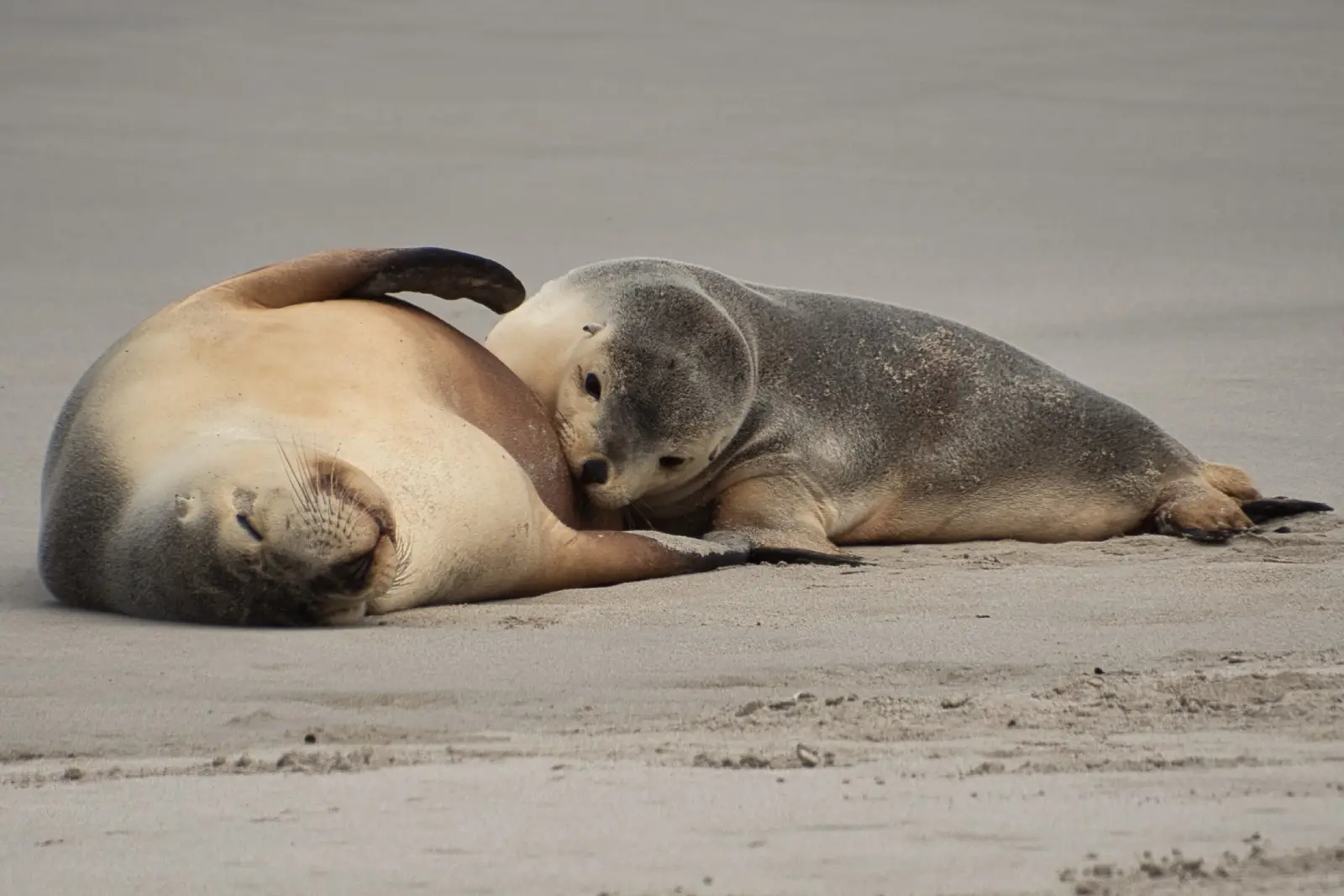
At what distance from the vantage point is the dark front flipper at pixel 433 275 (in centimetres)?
639

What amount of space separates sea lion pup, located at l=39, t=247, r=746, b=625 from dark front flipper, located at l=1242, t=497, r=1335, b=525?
6.09 feet

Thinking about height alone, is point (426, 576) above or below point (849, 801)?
below

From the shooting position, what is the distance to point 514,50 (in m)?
16.2

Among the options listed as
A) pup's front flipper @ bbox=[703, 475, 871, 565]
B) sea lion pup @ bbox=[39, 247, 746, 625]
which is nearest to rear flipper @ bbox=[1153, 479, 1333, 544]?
pup's front flipper @ bbox=[703, 475, 871, 565]

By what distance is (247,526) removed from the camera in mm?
4992

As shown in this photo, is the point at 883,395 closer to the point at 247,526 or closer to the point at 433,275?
the point at 433,275

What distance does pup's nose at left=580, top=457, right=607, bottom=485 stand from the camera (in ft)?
21.7

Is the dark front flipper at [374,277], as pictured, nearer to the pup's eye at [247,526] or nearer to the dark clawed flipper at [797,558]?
the dark clawed flipper at [797,558]

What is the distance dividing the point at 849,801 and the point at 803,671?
4.28ft

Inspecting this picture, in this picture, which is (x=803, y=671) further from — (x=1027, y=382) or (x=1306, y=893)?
(x=1027, y=382)

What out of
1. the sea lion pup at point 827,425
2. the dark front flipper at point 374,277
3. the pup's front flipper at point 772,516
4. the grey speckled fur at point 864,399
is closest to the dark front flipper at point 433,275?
the dark front flipper at point 374,277

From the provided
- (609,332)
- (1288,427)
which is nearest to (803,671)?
(609,332)

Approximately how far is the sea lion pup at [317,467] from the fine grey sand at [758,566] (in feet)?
0.50

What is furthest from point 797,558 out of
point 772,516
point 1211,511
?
point 1211,511
